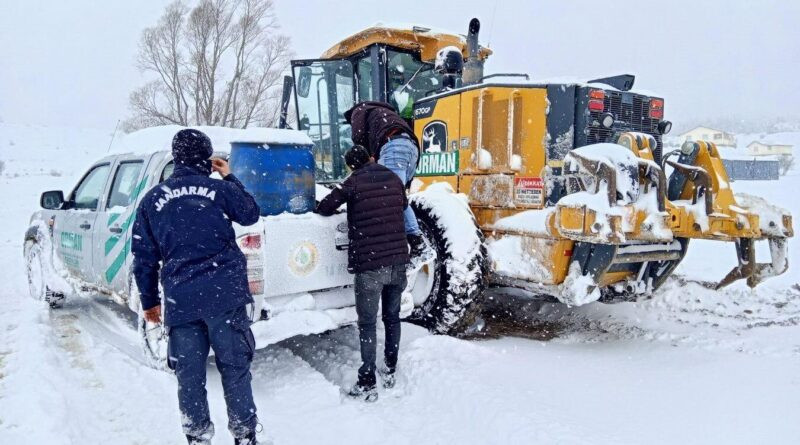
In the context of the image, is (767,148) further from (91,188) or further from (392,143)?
(91,188)

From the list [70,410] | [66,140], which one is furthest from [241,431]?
[66,140]

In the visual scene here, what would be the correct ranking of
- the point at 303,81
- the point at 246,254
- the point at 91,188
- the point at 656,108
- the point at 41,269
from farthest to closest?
1. the point at 303,81
2. the point at 41,269
3. the point at 91,188
4. the point at 656,108
5. the point at 246,254

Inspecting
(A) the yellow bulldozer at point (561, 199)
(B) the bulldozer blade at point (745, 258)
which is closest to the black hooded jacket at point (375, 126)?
(A) the yellow bulldozer at point (561, 199)

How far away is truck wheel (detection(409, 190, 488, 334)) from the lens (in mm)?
4543

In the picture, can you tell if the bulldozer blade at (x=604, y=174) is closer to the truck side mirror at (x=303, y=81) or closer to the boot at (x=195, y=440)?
the boot at (x=195, y=440)

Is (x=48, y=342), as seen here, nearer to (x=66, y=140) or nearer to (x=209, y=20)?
(x=209, y=20)

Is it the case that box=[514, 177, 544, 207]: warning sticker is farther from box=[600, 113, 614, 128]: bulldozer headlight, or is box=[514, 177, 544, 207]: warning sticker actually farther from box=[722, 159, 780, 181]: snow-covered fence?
box=[722, 159, 780, 181]: snow-covered fence

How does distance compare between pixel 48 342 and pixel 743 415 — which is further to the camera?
pixel 48 342

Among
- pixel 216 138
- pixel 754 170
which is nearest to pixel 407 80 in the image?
pixel 216 138

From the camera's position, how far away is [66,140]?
52.1 meters

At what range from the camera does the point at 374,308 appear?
12.5ft

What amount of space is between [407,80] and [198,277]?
171 inches

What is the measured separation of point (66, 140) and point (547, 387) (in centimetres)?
5926

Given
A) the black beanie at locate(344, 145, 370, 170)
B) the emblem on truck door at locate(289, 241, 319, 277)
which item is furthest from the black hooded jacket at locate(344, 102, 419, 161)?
→ the emblem on truck door at locate(289, 241, 319, 277)
